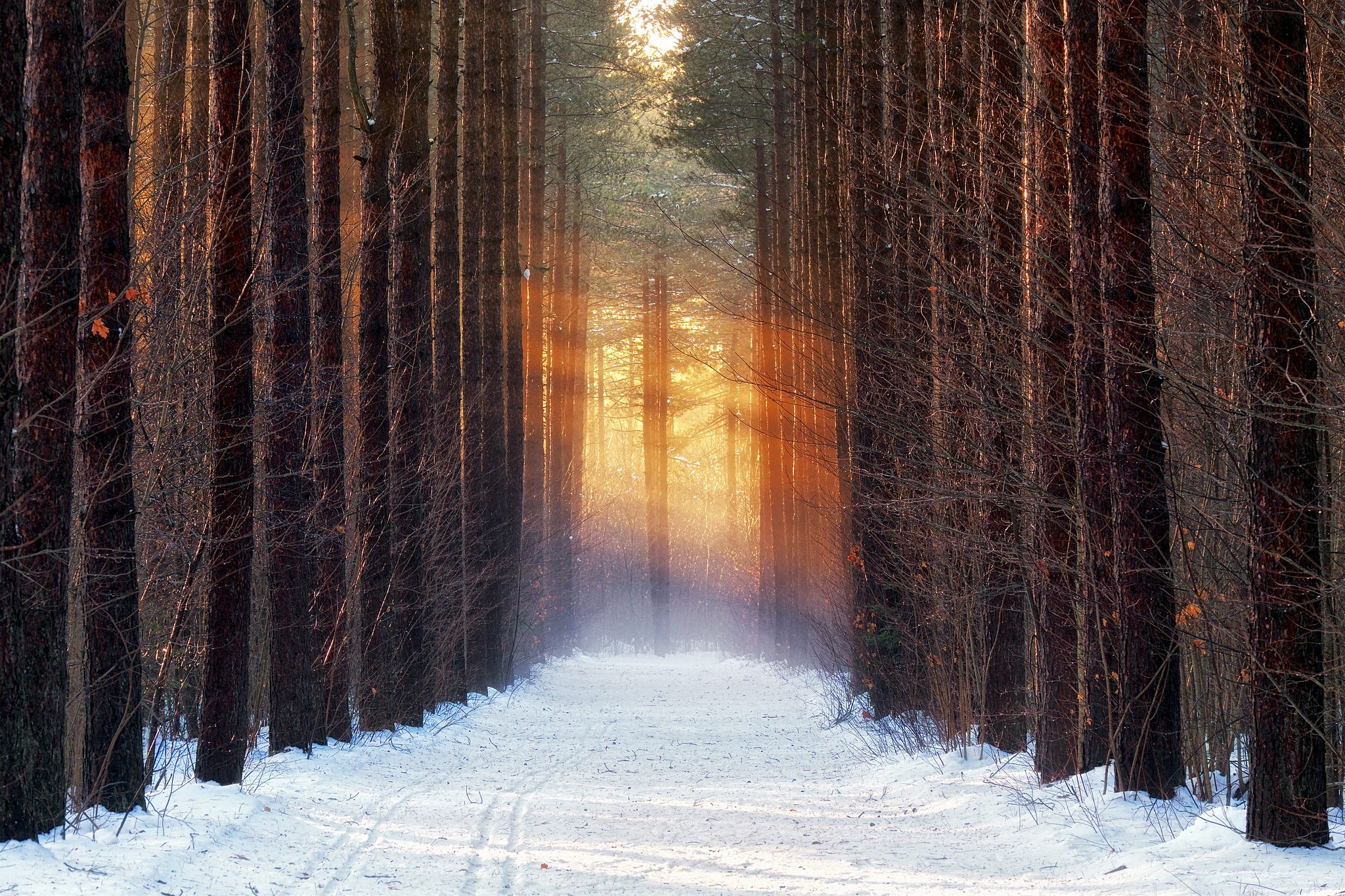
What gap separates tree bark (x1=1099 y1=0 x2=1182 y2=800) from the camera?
273 inches

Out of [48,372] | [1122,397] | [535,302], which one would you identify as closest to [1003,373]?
[1122,397]

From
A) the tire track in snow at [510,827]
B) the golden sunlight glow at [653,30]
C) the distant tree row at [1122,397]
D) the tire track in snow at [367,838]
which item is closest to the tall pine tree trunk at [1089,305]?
→ the distant tree row at [1122,397]

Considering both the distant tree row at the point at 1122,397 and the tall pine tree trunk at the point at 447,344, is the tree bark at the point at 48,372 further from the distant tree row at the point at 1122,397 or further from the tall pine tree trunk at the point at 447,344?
the tall pine tree trunk at the point at 447,344

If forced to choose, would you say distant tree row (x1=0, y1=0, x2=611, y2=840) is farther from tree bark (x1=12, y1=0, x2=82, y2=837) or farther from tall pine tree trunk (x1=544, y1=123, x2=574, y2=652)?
tall pine tree trunk (x1=544, y1=123, x2=574, y2=652)

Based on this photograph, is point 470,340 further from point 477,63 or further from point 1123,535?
point 1123,535

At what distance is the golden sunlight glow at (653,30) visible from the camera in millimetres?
30281

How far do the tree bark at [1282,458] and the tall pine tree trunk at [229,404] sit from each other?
6.42m

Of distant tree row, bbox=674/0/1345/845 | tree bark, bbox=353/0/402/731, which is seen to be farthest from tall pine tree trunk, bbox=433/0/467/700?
distant tree row, bbox=674/0/1345/845

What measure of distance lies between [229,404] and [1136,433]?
6.12 m

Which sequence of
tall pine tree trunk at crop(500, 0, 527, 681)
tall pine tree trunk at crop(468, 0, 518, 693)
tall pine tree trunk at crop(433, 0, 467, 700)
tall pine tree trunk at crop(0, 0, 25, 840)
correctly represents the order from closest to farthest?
tall pine tree trunk at crop(0, 0, 25, 840) → tall pine tree trunk at crop(433, 0, 467, 700) → tall pine tree trunk at crop(468, 0, 518, 693) → tall pine tree trunk at crop(500, 0, 527, 681)

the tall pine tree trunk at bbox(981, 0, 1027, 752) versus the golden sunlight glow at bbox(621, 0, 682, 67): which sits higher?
the golden sunlight glow at bbox(621, 0, 682, 67)

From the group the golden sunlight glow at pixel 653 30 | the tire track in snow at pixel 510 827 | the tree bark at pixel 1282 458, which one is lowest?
the tire track in snow at pixel 510 827

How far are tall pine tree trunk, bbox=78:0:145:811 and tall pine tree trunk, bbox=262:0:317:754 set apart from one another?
245 centimetres

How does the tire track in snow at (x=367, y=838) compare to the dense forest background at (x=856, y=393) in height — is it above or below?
below
